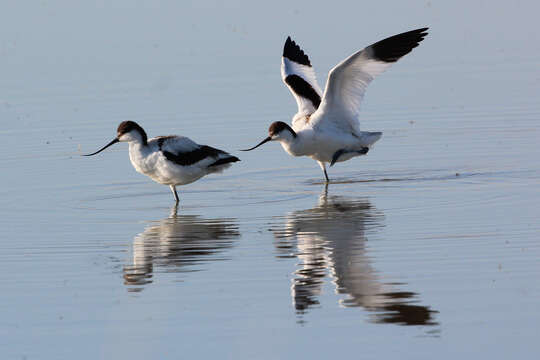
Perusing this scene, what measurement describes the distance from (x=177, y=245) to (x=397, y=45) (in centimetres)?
406

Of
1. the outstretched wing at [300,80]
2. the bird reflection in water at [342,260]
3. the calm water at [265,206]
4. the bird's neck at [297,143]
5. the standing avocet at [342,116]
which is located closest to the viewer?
the calm water at [265,206]

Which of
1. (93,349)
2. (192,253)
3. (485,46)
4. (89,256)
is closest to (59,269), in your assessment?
(89,256)

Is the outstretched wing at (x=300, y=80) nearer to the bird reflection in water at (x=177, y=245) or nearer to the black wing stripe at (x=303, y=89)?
the black wing stripe at (x=303, y=89)

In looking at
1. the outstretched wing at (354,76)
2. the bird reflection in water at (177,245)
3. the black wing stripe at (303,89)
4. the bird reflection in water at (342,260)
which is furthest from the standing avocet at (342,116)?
the bird reflection in water at (177,245)

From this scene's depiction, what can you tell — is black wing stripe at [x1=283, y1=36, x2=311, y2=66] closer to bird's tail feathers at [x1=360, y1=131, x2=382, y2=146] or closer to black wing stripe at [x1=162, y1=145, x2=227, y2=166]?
bird's tail feathers at [x1=360, y1=131, x2=382, y2=146]

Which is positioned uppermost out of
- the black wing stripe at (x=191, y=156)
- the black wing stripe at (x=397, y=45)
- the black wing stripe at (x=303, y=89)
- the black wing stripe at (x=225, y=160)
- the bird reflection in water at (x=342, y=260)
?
the black wing stripe at (x=397, y=45)

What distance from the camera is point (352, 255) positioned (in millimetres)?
9406

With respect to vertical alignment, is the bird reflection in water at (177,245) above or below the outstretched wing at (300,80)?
below

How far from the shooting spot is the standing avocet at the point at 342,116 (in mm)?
12891

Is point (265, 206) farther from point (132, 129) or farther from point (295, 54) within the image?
point (295, 54)

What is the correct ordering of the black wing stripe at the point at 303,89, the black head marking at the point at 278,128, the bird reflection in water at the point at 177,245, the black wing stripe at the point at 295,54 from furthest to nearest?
the black wing stripe at the point at 295,54, the black wing stripe at the point at 303,89, the black head marking at the point at 278,128, the bird reflection in water at the point at 177,245

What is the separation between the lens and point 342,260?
30.4ft

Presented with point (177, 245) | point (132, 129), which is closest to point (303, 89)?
point (132, 129)

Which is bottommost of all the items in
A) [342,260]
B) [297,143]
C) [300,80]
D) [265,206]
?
[342,260]
